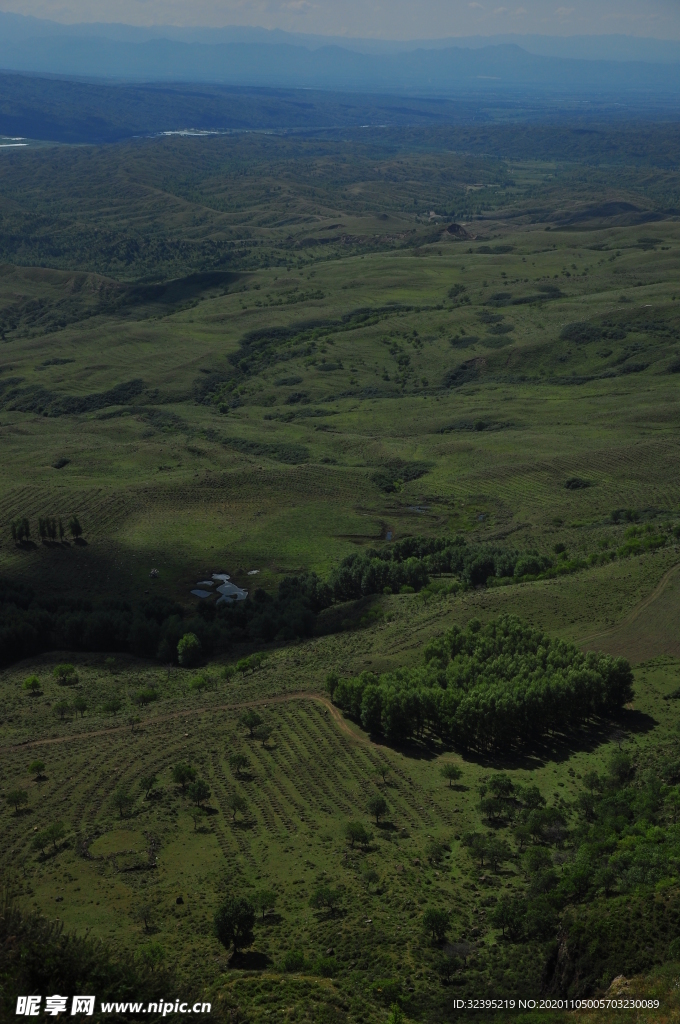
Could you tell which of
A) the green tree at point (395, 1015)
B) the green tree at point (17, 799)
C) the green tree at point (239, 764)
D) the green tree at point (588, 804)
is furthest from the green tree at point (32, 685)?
the green tree at point (395, 1015)

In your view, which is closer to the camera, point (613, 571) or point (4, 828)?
point (4, 828)

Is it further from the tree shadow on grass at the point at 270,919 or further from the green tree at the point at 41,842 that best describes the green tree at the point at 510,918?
the green tree at the point at 41,842

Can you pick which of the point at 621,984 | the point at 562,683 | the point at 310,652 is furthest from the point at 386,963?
the point at 310,652

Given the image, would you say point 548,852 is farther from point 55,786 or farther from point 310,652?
point 310,652

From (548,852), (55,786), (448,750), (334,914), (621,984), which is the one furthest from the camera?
(448,750)

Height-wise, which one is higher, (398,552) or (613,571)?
(613,571)

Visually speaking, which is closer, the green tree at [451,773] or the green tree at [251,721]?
the green tree at [451,773]

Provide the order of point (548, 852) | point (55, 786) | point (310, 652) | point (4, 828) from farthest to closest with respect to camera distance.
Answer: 1. point (310, 652)
2. point (55, 786)
3. point (4, 828)
4. point (548, 852)
